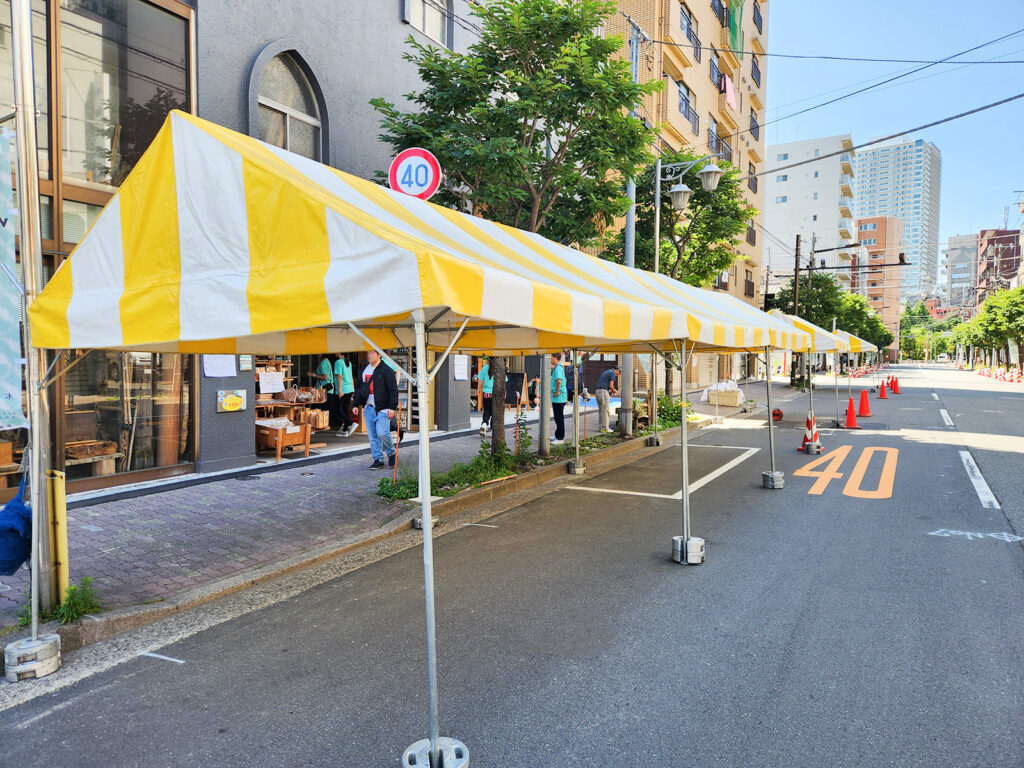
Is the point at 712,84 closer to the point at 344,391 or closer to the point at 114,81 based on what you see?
the point at 344,391

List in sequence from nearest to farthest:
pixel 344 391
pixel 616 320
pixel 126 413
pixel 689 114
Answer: pixel 616 320 → pixel 126 413 → pixel 344 391 → pixel 689 114

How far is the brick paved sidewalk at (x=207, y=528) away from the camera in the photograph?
16.9 ft

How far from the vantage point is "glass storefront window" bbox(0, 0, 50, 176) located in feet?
23.5

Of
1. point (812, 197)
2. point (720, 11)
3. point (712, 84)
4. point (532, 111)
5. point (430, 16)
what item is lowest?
point (532, 111)

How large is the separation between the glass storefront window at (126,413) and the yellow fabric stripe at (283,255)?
18.1 ft

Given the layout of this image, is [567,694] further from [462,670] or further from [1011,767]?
[1011,767]

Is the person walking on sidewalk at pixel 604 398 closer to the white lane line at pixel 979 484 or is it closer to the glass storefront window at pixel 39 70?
the white lane line at pixel 979 484

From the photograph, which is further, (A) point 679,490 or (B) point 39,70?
(A) point 679,490

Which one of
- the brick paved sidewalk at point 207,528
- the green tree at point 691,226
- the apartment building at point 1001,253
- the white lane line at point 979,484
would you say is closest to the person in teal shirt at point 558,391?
the brick paved sidewalk at point 207,528

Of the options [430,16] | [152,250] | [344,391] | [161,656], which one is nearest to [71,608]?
[161,656]

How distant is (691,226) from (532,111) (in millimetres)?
10199

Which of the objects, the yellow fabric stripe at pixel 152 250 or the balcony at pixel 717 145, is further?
the balcony at pixel 717 145

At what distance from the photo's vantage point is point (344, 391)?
527 inches

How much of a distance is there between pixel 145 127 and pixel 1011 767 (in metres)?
10.6
